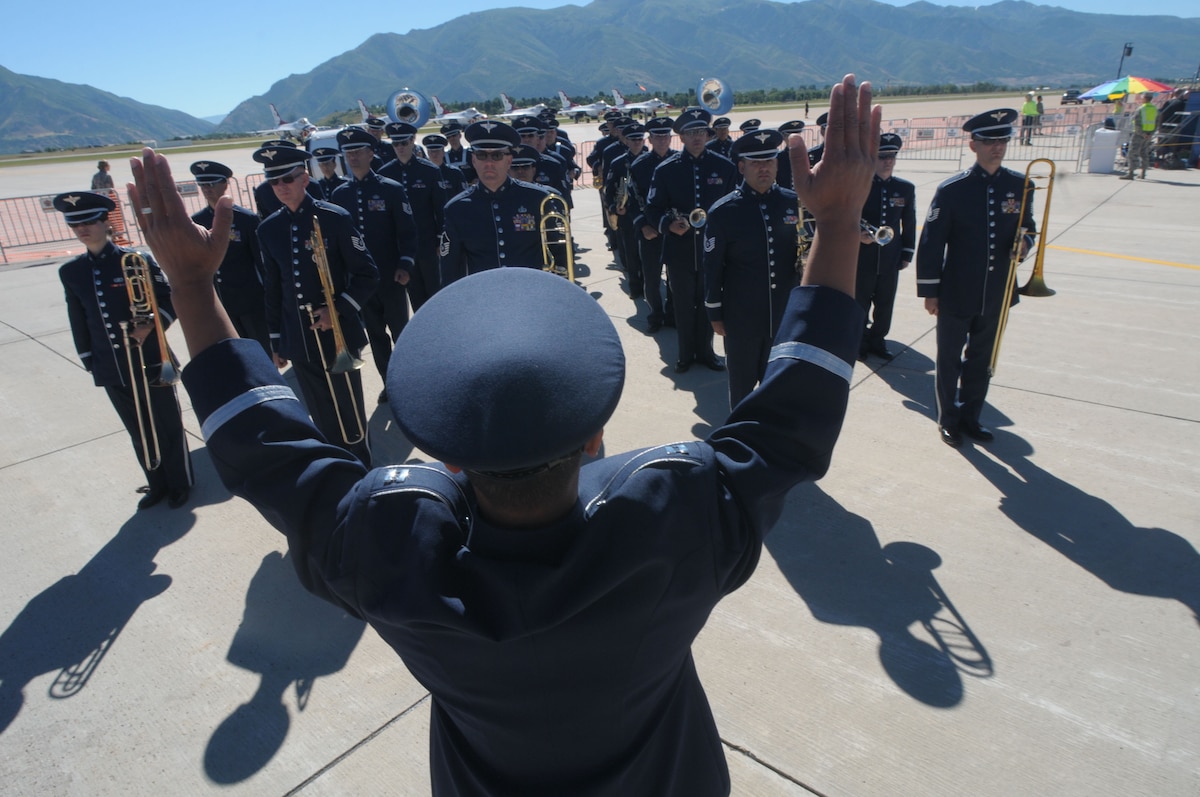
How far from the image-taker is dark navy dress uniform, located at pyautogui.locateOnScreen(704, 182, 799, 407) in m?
4.95

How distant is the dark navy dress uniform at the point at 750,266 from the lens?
495 centimetres

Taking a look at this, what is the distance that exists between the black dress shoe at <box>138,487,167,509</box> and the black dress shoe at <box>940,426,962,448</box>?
559 cm

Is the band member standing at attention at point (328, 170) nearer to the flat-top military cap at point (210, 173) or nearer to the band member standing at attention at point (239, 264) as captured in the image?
the band member standing at attention at point (239, 264)

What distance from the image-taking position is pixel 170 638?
12.3 feet

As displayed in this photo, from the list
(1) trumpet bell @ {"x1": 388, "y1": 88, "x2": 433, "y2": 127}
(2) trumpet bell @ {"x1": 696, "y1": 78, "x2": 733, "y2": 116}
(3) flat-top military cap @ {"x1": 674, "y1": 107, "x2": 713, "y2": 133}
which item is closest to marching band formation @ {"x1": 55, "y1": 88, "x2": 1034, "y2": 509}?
(3) flat-top military cap @ {"x1": 674, "y1": 107, "x2": 713, "y2": 133}

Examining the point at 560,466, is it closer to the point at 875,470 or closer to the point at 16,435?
the point at 875,470

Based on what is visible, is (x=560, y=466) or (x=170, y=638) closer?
(x=560, y=466)

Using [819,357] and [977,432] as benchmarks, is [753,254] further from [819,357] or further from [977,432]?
[819,357]

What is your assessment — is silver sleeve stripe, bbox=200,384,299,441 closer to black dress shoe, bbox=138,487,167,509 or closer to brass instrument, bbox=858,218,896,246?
black dress shoe, bbox=138,487,167,509

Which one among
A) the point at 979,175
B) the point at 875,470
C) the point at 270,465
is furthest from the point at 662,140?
the point at 270,465

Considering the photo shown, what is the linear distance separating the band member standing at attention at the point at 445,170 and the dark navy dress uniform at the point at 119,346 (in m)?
3.58

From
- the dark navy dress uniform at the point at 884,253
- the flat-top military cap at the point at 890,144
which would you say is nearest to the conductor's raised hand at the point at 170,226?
the dark navy dress uniform at the point at 884,253

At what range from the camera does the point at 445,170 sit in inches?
355

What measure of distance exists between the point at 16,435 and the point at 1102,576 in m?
8.05
